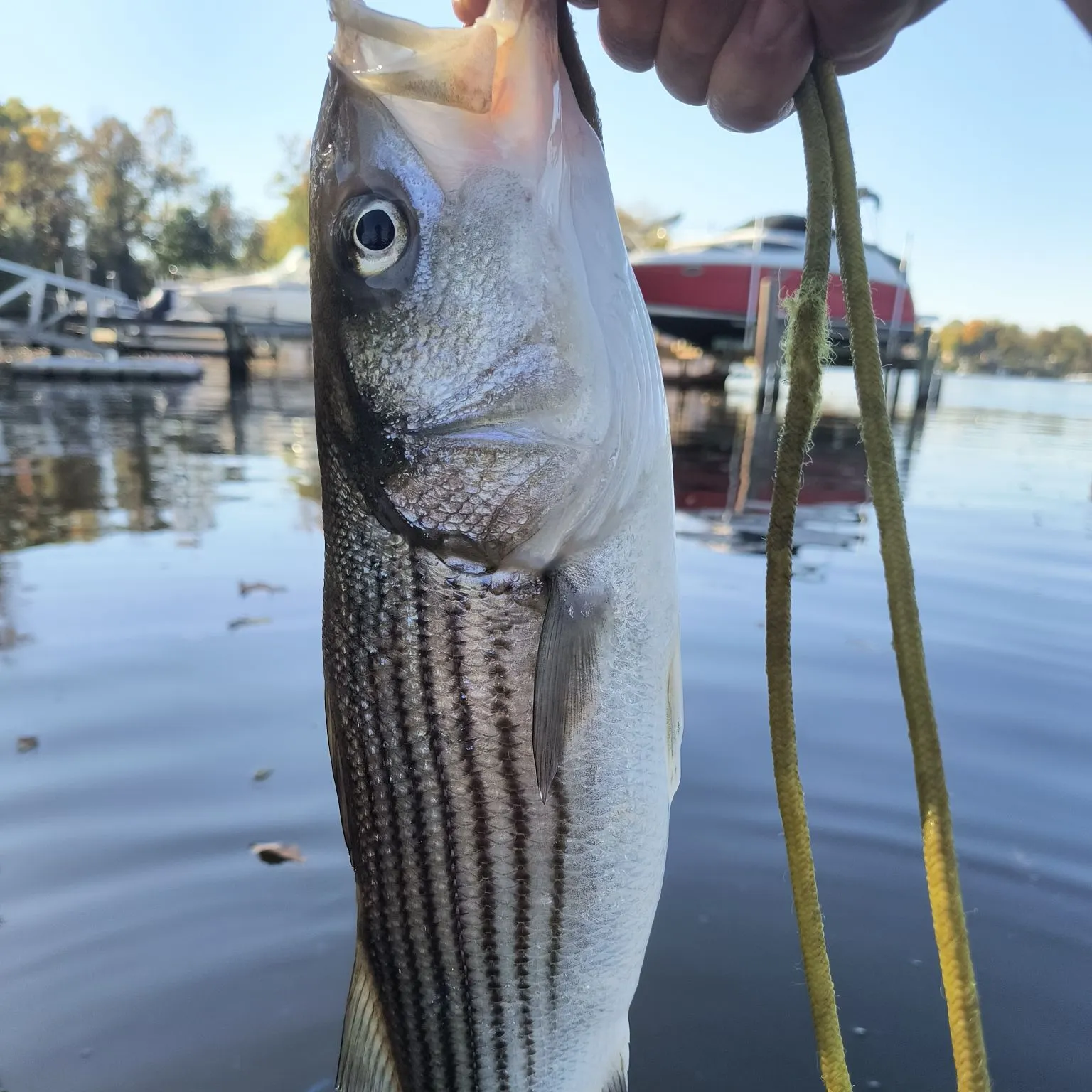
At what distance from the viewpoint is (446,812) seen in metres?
1.44

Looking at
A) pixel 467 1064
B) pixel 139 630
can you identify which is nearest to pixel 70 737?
pixel 139 630

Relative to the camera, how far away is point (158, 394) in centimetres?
2203

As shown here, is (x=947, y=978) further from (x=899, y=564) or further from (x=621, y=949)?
(x=899, y=564)

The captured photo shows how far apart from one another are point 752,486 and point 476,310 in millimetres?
9330

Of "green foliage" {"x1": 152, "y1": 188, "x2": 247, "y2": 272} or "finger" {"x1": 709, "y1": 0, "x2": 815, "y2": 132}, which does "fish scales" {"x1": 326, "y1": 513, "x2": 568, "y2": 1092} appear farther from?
"green foliage" {"x1": 152, "y1": 188, "x2": 247, "y2": 272}

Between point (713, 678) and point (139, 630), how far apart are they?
3.29 m

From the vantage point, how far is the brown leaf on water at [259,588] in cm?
571

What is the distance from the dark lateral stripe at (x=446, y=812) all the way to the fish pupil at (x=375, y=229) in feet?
1.74

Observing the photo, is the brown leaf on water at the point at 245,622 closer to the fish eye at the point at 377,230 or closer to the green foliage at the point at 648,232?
the fish eye at the point at 377,230

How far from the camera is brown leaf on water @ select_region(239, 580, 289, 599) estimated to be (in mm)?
5715

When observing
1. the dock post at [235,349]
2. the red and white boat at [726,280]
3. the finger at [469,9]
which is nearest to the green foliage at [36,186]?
the dock post at [235,349]

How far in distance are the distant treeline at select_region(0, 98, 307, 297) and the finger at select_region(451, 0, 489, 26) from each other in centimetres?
5243

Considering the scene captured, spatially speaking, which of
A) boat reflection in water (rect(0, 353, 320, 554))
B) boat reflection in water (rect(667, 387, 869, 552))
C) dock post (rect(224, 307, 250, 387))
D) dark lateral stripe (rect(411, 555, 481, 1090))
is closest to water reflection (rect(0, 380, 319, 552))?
boat reflection in water (rect(0, 353, 320, 554))

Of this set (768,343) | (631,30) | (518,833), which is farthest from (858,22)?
(768,343)
